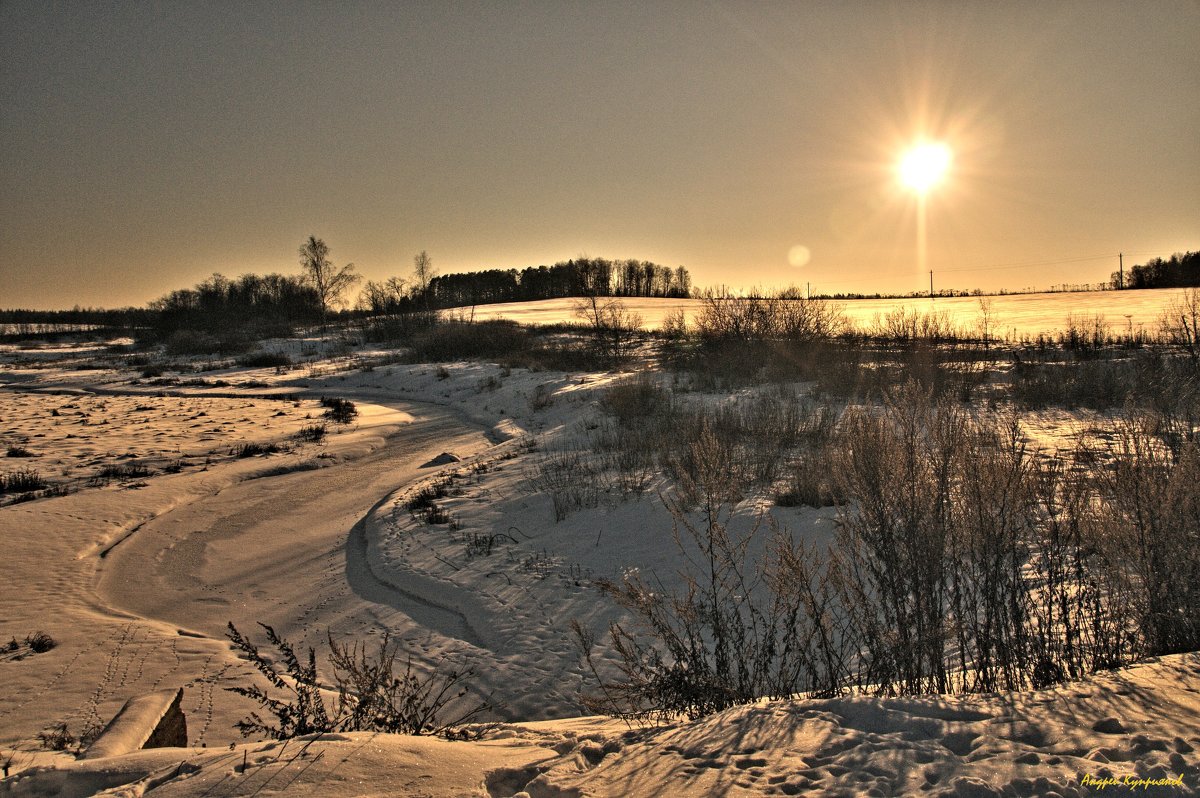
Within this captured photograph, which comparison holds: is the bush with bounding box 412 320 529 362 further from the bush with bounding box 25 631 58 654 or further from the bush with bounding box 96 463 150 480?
the bush with bounding box 25 631 58 654

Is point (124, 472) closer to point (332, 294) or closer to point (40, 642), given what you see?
point (40, 642)

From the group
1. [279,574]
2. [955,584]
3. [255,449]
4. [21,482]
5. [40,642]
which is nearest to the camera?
[955,584]

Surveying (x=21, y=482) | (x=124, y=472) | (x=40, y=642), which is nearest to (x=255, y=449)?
(x=124, y=472)

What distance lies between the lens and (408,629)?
6.02 metres

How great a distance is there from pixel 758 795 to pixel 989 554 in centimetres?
248

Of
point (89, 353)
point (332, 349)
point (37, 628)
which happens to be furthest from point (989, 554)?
point (89, 353)

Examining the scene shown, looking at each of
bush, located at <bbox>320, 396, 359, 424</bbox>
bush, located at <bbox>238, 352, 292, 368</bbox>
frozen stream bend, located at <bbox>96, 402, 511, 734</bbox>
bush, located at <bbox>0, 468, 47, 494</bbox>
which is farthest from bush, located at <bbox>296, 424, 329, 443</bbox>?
bush, located at <bbox>238, 352, 292, 368</bbox>

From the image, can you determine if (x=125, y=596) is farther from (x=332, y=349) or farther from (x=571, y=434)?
(x=332, y=349)

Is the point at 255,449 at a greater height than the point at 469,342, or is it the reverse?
the point at 469,342

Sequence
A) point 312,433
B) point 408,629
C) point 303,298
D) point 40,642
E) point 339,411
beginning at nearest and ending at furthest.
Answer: point 40,642
point 408,629
point 312,433
point 339,411
point 303,298

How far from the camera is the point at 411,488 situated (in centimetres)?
1091

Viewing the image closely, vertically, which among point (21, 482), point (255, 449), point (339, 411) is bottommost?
point (255, 449)

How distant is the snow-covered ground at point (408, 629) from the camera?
2473 mm

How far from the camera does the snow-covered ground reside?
2.47 m
